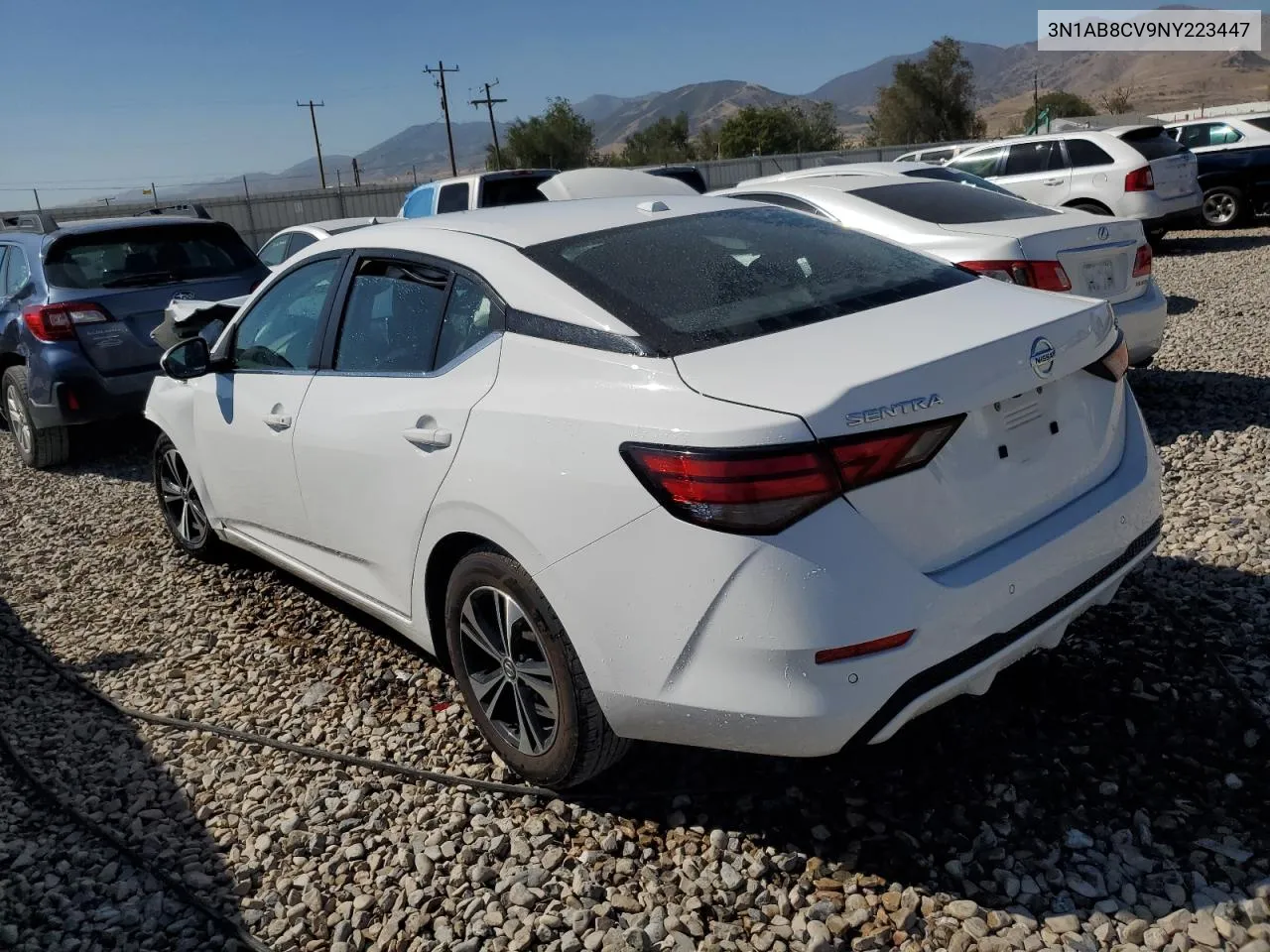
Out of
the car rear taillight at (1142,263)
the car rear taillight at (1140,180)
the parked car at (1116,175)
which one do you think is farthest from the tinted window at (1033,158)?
the car rear taillight at (1142,263)

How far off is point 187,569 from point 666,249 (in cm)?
341

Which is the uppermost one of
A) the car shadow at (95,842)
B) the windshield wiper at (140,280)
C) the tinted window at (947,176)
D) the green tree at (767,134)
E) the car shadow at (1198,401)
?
the green tree at (767,134)

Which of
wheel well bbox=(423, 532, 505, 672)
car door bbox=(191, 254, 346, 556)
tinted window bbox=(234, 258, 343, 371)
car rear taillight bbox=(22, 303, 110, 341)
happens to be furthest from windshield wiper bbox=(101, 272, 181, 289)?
wheel well bbox=(423, 532, 505, 672)

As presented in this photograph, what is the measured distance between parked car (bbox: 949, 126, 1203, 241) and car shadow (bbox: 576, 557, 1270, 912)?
11.0 metres

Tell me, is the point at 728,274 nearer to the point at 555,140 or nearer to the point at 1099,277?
the point at 1099,277

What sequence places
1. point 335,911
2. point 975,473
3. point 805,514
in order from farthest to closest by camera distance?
point 335,911 → point 975,473 → point 805,514

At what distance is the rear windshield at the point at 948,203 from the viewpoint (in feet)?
20.2

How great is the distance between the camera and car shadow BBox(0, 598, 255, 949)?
2.63 meters

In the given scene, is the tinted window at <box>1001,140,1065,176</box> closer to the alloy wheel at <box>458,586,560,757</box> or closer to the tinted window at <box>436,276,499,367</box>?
the tinted window at <box>436,276,499,367</box>

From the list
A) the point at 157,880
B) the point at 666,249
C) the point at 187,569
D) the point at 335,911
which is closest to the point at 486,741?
the point at 335,911

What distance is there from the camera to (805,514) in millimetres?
2137

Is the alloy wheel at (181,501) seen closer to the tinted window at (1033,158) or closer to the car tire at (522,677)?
the car tire at (522,677)

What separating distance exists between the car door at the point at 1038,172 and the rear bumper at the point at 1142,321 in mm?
7746

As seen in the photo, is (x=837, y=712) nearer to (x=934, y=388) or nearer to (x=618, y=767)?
(x=934, y=388)
